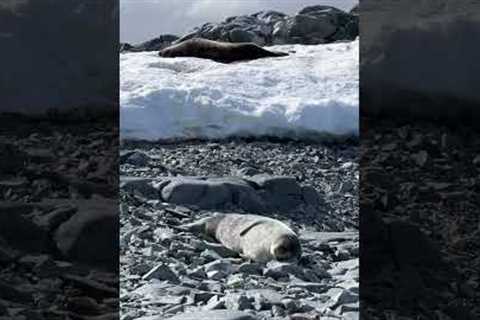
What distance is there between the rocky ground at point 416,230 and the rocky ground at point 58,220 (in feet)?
3.38

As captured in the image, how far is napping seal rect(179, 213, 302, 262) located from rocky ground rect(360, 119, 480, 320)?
2771 mm

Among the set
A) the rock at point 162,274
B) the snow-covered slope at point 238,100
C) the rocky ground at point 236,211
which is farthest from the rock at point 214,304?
the snow-covered slope at point 238,100

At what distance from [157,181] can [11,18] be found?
15.9 ft

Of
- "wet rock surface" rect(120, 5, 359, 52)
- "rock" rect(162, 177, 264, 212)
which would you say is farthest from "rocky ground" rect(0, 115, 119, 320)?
"wet rock surface" rect(120, 5, 359, 52)

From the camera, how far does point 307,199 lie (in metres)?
8.21

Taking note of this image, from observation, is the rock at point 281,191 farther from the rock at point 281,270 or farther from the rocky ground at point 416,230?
the rocky ground at point 416,230

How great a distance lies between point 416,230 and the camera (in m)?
3.29

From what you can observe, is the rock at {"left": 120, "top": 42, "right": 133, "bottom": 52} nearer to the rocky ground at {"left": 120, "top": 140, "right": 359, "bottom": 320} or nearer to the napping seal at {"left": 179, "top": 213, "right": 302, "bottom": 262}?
the rocky ground at {"left": 120, "top": 140, "right": 359, "bottom": 320}

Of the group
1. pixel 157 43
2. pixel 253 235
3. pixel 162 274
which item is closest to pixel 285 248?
pixel 253 235

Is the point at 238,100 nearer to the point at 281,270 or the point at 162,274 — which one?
the point at 281,270

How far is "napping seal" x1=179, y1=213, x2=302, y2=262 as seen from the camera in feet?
19.8

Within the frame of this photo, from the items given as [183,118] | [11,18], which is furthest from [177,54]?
[11,18]

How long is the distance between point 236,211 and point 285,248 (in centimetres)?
160

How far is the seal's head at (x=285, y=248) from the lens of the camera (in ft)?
19.7
